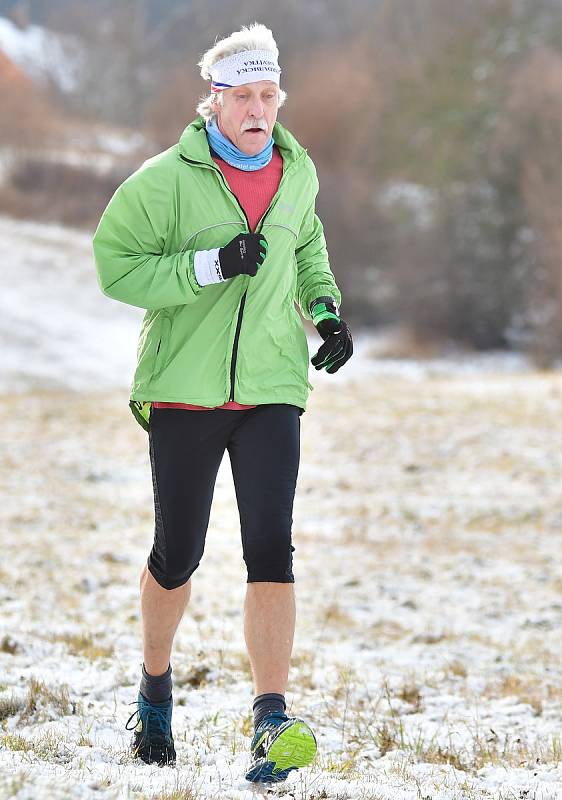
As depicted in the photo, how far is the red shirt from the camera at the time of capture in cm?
Answer: 341

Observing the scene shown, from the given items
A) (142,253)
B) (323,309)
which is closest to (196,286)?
(142,253)

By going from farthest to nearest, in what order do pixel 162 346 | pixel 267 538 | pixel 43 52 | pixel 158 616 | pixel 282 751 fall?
pixel 43 52 < pixel 158 616 < pixel 162 346 < pixel 267 538 < pixel 282 751

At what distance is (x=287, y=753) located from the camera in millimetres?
3066

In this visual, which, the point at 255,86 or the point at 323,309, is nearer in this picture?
the point at 255,86

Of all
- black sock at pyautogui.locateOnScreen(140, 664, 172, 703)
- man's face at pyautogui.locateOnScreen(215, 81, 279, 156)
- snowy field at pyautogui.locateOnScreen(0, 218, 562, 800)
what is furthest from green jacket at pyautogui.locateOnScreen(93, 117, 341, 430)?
snowy field at pyautogui.locateOnScreen(0, 218, 562, 800)

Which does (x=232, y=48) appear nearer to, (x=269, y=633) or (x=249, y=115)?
(x=249, y=115)

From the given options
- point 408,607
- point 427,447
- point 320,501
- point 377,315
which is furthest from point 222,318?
point 377,315

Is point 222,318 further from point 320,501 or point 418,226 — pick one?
point 418,226

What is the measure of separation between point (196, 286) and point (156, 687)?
136 centimetres

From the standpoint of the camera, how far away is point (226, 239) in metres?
3.39

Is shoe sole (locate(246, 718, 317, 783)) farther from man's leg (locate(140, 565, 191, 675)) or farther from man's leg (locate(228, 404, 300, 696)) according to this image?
man's leg (locate(140, 565, 191, 675))

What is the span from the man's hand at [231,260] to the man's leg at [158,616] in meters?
1.04

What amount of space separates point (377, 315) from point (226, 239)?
110ft

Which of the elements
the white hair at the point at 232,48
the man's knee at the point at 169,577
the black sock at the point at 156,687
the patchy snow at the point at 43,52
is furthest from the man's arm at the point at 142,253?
the patchy snow at the point at 43,52
